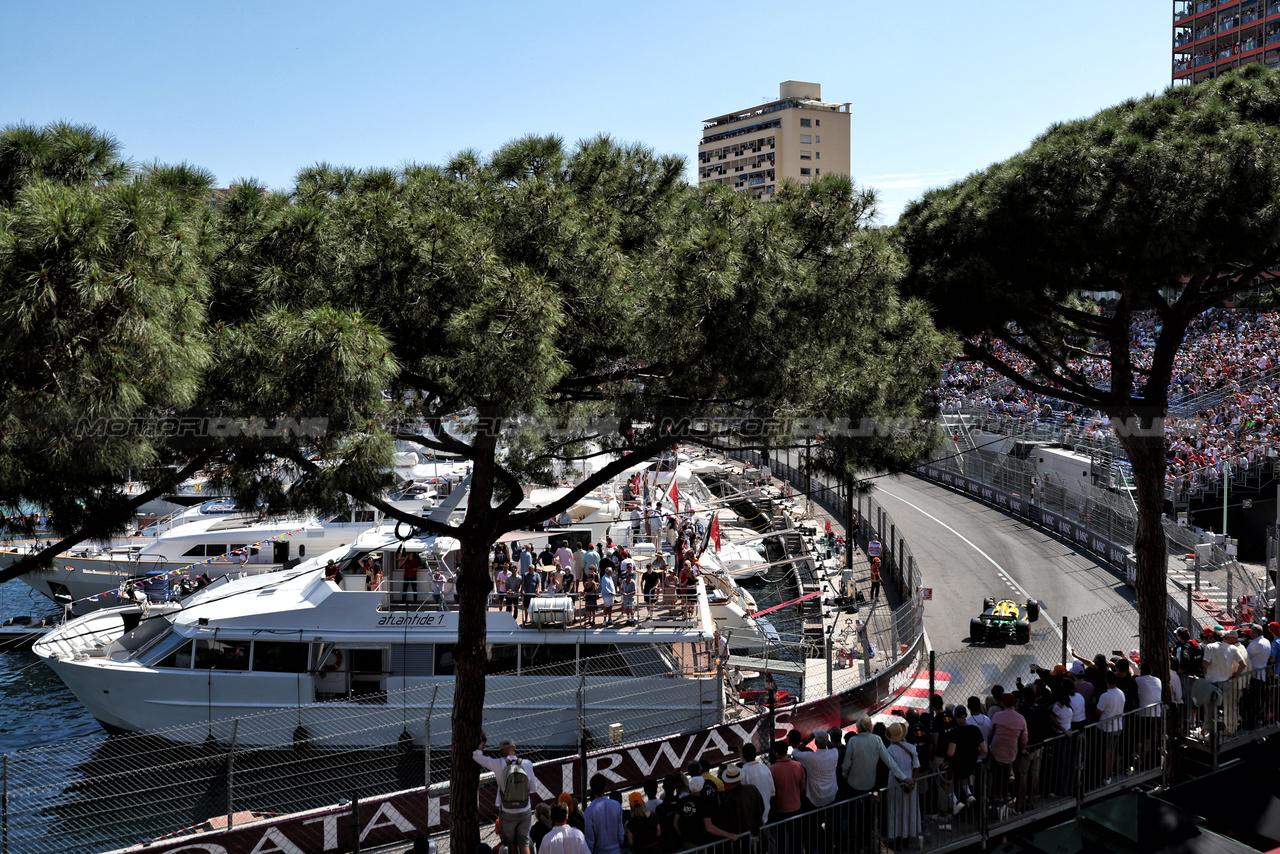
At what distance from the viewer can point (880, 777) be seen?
993 cm

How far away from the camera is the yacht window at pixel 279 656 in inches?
670

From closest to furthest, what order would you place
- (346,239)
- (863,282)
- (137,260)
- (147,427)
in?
(137,260) < (147,427) < (346,239) < (863,282)

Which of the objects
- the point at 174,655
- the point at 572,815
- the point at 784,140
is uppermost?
the point at 784,140

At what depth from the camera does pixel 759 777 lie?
9.43 meters

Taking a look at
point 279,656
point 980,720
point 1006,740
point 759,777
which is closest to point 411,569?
point 279,656

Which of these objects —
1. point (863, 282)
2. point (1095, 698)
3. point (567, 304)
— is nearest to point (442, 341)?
point (567, 304)

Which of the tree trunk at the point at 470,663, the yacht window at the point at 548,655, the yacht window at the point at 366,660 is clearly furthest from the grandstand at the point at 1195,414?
the tree trunk at the point at 470,663

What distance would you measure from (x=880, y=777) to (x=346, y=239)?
25.2 feet

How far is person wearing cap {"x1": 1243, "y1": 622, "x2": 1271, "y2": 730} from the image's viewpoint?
12148mm

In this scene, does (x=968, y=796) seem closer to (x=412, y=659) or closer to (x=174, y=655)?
(x=412, y=659)

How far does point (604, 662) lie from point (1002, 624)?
9894mm

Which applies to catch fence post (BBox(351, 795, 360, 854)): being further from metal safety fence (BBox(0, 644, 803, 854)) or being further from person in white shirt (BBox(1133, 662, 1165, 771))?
person in white shirt (BBox(1133, 662, 1165, 771))

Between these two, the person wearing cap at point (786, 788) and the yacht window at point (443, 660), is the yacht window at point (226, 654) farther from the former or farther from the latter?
the person wearing cap at point (786, 788)

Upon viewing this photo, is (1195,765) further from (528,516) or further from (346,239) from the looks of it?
(346,239)
